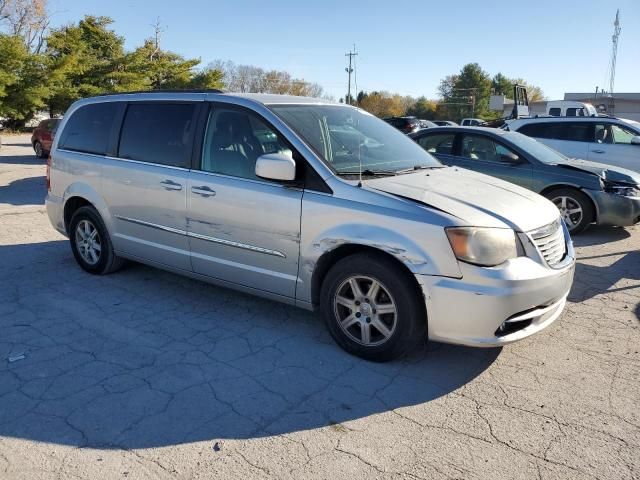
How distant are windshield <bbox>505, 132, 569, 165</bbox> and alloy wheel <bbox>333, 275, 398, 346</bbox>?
17.4 feet

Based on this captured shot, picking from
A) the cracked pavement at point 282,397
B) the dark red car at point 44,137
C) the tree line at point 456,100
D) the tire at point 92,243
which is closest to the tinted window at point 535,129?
the cracked pavement at point 282,397

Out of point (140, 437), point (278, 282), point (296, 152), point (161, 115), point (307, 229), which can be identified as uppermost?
point (161, 115)

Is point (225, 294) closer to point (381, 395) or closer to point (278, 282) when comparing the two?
point (278, 282)

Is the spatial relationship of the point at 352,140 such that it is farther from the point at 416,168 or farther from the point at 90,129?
the point at 90,129

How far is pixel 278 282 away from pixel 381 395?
1212 millimetres

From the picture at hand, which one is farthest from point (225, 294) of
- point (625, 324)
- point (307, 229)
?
point (625, 324)

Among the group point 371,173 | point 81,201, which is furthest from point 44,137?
point 371,173

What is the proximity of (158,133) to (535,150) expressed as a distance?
579 centimetres

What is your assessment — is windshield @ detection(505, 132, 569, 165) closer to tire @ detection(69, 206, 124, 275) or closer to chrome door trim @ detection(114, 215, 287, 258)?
chrome door trim @ detection(114, 215, 287, 258)

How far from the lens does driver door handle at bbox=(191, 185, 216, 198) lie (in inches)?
167

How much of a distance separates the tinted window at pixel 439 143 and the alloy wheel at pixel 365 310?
16.9 feet

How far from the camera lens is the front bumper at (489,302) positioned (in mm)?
3178

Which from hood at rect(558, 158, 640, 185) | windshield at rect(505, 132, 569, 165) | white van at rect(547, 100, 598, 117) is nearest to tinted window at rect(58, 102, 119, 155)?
windshield at rect(505, 132, 569, 165)

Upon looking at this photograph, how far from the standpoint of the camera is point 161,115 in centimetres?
483
